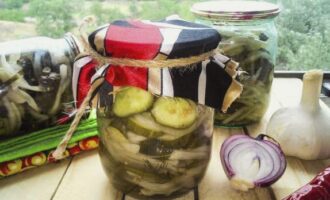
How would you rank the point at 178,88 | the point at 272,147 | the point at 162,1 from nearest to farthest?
the point at 178,88 < the point at 272,147 < the point at 162,1

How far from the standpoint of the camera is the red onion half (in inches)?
20.6

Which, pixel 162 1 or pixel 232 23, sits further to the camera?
pixel 162 1

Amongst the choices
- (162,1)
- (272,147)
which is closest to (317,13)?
(162,1)

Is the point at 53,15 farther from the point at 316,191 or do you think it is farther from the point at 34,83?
the point at 316,191

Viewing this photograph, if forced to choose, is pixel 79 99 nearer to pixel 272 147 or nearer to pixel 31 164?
pixel 31 164

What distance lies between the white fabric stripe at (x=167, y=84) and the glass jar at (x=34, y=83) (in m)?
0.23

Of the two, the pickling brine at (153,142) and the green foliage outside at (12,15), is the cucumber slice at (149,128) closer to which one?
the pickling brine at (153,142)

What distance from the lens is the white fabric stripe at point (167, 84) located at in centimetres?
44

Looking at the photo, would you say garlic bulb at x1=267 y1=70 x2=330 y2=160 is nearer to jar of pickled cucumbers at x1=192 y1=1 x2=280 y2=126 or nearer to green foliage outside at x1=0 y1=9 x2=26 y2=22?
jar of pickled cucumbers at x1=192 y1=1 x2=280 y2=126

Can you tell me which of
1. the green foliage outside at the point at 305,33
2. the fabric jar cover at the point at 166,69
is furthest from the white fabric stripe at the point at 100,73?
the green foliage outside at the point at 305,33

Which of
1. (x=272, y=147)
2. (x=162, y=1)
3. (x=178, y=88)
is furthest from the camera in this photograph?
(x=162, y=1)

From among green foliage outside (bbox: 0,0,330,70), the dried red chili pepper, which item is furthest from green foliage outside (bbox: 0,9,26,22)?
the dried red chili pepper

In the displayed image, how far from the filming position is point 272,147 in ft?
1.82

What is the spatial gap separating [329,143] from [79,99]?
35 cm
